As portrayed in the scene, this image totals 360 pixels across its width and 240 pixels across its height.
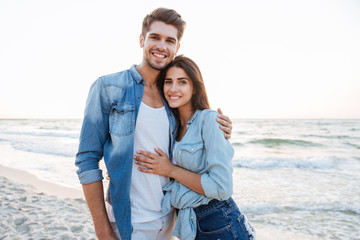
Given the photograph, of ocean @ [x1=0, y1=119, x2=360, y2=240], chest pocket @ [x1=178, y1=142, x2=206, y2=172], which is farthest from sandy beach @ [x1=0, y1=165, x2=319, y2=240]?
chest pocket @ [x1=178, y1=142, x2=206, y2=172]

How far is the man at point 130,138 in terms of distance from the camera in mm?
2100

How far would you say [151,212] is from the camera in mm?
2281

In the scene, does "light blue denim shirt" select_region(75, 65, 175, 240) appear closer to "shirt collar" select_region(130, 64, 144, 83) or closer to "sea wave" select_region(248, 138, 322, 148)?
"shirt collar" select_region(130, 64, 144, 83)

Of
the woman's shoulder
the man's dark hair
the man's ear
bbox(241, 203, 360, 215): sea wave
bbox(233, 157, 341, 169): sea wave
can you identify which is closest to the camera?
the woman's shoulder

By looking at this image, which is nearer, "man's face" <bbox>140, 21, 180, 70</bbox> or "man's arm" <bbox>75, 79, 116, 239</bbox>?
"man's arm" <bbox>75, 79, 116, 239</bbox>

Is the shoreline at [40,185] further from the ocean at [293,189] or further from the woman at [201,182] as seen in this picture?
the woman at [201,182]

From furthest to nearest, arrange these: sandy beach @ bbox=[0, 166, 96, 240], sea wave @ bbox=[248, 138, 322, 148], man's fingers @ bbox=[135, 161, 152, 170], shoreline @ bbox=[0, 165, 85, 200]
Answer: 1. sea wave @ bbox=[248, 138, 322, 148]
2. shoreline @ bbox=[0, 165, 85, 200]
3. sandy beach @ bbox=[0, 166, 96, 240]
4. man's fingers @ bbox=[135, 161, 152, 170]

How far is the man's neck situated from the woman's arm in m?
0.76

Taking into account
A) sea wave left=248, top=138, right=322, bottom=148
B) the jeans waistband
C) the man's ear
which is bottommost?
sea wave left=248, top=138, right=322, bottom=148

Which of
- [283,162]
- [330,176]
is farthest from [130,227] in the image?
[283,162]

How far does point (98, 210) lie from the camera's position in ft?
6.97

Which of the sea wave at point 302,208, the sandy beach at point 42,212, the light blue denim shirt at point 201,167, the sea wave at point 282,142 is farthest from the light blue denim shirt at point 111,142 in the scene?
the sea wave at point 282,142

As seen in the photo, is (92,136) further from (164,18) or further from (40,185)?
(40,185)

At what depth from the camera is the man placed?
6.89ft
